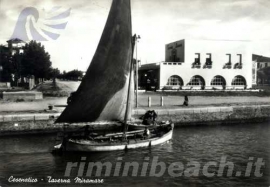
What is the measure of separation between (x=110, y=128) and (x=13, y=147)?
29.5 ft

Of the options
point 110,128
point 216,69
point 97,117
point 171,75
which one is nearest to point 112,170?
point 97,117

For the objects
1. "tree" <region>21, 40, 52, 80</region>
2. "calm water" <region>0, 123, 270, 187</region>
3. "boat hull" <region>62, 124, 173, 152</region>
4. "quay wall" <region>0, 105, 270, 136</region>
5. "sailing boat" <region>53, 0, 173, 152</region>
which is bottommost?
"calm water" <region>0, 123, 270, 187</region>

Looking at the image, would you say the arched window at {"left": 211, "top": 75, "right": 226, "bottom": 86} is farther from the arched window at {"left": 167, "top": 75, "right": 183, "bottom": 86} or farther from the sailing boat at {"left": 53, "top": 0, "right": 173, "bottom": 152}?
the sailing boat at {"left": 53, "top": 0, "right": 173, "bottom": 152}

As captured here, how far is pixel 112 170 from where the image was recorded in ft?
61.2

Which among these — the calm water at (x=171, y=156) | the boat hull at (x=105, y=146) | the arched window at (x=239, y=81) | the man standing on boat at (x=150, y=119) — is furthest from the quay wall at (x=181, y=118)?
the arched window at (x=239, y=81)

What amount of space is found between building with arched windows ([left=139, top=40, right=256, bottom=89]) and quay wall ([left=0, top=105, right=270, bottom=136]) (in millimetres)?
21036

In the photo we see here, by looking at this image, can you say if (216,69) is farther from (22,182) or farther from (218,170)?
(22,182)

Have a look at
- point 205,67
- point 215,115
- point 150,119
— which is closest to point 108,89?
point 150,119

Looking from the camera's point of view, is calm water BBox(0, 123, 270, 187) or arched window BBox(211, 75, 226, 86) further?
arched window BBox(211, 75, 226, 86)

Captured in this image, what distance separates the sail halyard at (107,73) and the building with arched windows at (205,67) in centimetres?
3622

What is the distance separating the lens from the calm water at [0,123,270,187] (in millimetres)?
16906

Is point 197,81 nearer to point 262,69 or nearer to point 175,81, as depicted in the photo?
point 175,81

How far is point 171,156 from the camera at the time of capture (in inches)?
854

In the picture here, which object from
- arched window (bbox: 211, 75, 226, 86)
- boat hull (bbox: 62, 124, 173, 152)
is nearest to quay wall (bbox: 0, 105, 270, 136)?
boat hull (bbox: 62, 124, 173, 152)
